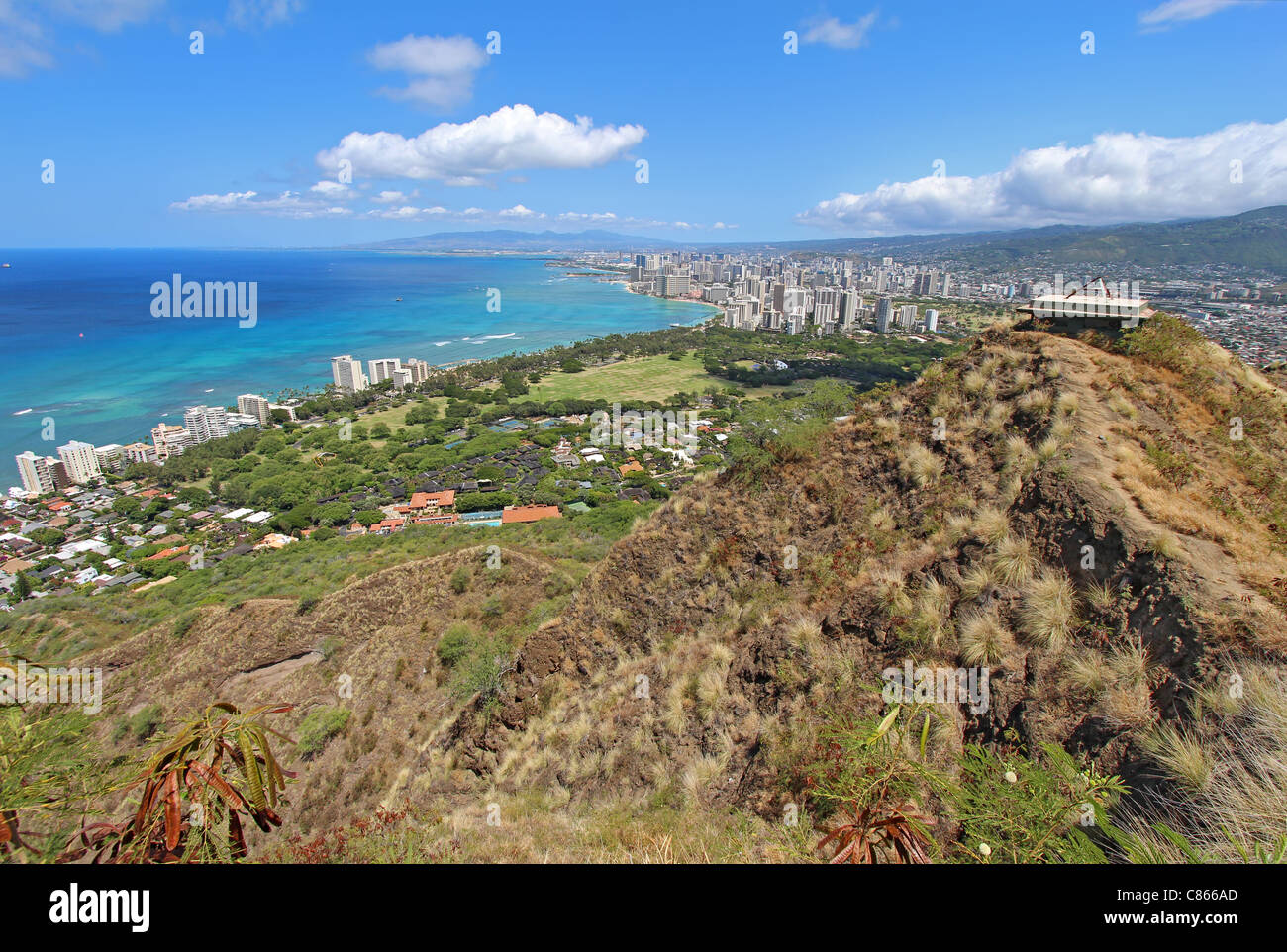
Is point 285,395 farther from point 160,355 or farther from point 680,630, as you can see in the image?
point 680,630

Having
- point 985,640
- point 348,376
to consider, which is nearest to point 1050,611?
point 985,640

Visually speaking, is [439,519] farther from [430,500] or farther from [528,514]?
[528,514]

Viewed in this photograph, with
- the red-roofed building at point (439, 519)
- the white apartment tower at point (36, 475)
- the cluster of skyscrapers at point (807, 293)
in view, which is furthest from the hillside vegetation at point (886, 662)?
the cluster of skyscrapers at point (807, 293)

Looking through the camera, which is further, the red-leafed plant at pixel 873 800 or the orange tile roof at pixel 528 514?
the orange tile roof at pixel 528 514

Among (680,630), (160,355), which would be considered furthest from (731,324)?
(680,630)

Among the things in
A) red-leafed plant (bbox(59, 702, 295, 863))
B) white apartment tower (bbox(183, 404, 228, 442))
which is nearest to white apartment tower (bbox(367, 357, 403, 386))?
white apartment tower (bbox(183, 404, 228, 442))

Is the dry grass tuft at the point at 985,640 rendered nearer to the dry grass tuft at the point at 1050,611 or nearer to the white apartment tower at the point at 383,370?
the dry grass tuft at the point at 1050,611
